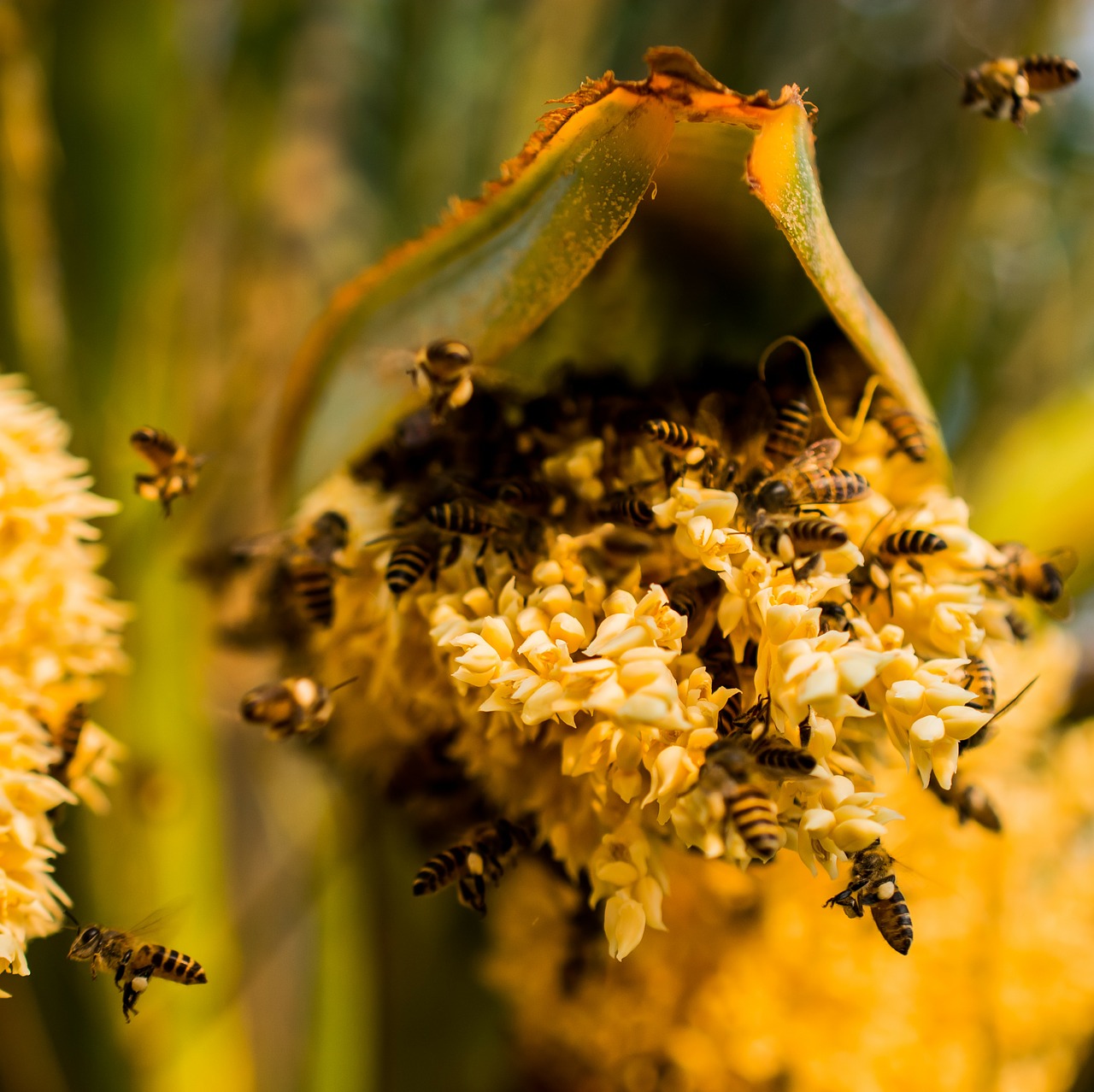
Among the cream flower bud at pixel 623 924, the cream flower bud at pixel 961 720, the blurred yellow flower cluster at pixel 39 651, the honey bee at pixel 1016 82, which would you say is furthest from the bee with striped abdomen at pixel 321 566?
the honey bee at pixel 1016 82

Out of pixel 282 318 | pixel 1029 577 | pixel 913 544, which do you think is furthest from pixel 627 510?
pixel 282 318

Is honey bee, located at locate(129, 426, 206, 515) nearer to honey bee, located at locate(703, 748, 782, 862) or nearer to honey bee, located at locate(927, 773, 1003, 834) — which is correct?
honey bee, located at locate(703, 748, 782, 862)

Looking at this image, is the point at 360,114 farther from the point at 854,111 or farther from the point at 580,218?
the point at 580,218

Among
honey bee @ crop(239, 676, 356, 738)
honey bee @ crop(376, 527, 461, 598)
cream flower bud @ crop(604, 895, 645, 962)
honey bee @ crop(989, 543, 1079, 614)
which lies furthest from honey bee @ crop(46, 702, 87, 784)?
honey bee @ crop(989, 543, 1079, 614)

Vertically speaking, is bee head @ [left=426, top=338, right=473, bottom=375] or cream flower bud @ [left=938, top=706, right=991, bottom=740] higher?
bee head @ [left=426, top=338, right=473, bottom=375]

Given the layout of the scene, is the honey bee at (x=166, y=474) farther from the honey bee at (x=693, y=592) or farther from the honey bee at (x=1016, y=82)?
the honey bee at (x=1016, y=82)

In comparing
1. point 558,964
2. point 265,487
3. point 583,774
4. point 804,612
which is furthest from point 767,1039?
point 265,487

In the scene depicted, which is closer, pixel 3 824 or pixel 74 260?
pixel 3 824
